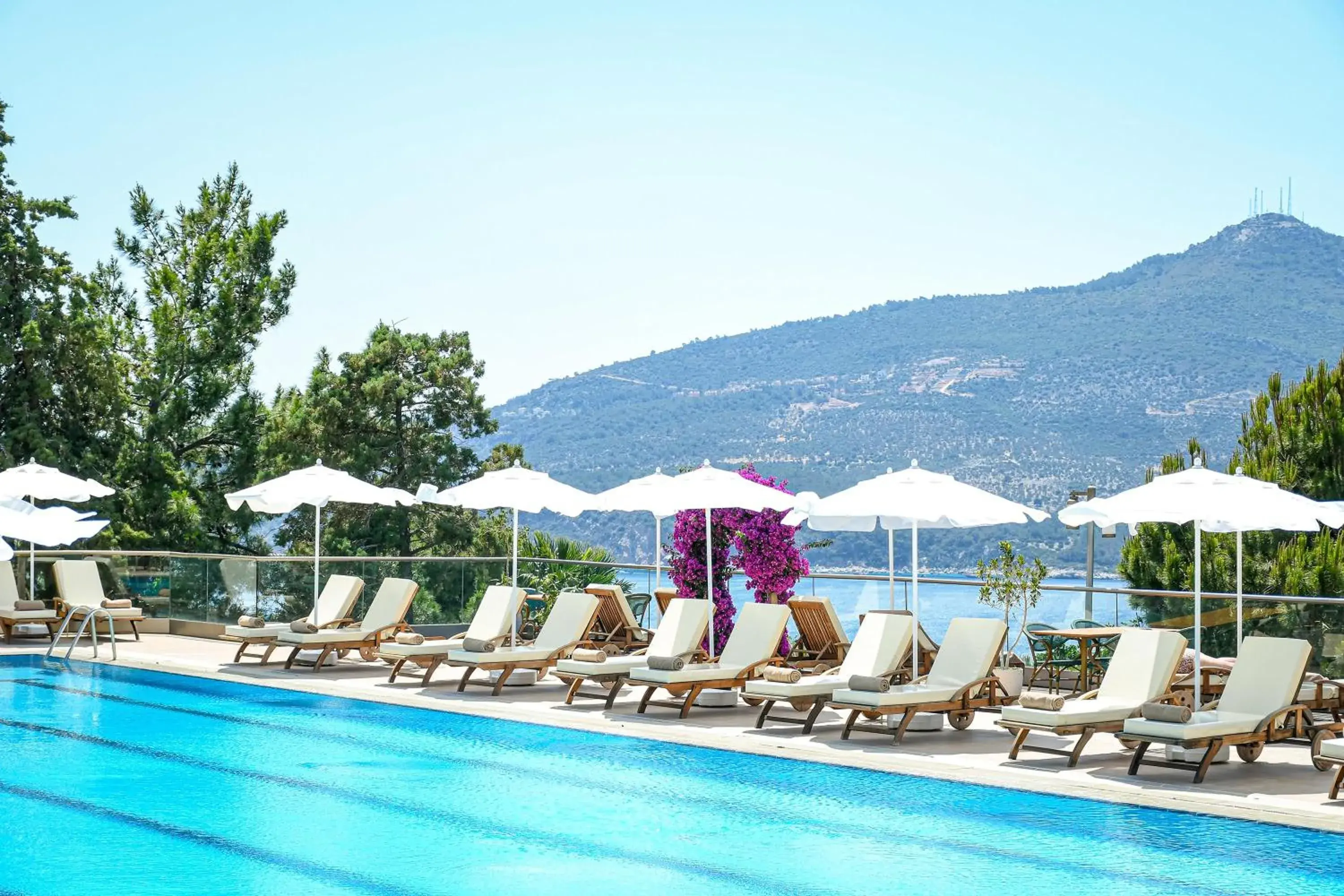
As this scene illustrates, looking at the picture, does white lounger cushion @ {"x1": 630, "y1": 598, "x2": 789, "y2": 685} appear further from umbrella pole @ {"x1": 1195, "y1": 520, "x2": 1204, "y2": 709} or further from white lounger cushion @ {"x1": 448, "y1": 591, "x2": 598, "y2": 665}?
umbrella pole @ {"x1": 1195, "y1": 520, "x2": 1204, "y2": 709}

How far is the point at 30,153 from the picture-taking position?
109ft

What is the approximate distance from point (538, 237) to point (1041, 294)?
33025mm

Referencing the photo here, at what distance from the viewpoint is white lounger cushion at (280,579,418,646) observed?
14.9m

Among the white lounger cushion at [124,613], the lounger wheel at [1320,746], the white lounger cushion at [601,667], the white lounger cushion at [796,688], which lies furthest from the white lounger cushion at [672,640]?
the white lounger cushion at [124,613]

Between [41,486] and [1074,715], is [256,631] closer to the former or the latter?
[41,486]

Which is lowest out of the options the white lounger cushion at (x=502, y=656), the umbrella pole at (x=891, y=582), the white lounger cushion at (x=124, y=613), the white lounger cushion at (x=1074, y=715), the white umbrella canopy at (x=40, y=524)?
the white lounger cushion at (x=124, y=613)

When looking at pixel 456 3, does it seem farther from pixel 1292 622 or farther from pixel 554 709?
pixel 1292 622

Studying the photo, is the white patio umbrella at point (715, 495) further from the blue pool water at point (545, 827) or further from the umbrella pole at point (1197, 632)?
the umbrella pole at point (1197, 632)

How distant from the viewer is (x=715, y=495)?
13.0 metres

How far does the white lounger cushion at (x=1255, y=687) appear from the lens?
29.6 ft

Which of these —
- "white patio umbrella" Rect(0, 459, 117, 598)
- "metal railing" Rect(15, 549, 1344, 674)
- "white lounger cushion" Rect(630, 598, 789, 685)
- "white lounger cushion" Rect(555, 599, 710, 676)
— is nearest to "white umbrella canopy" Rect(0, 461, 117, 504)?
"white patio umbrella" Rect(0, 459, 117, 598)

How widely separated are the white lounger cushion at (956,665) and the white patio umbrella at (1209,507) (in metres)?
1.28

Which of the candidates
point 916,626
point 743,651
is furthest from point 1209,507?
point 743,651

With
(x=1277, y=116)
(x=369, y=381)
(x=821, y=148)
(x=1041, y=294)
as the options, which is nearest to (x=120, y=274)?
(x=369, y=381)
